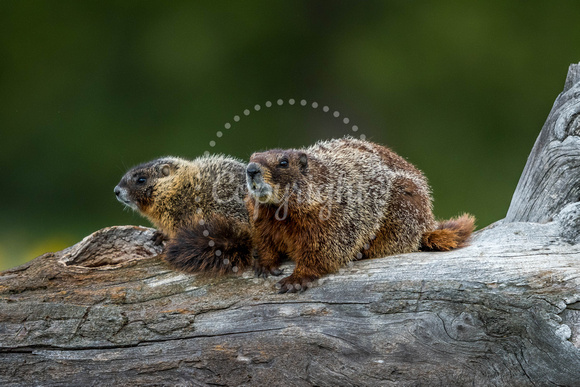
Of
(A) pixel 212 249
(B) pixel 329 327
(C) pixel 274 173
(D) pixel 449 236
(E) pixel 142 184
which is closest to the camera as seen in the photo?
(B) pixel 329 327

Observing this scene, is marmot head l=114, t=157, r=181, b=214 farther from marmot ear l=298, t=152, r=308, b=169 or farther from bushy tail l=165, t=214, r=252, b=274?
marmot ear l=298, t=152, r=308, b=169

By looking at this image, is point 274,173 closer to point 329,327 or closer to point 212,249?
point 212,249

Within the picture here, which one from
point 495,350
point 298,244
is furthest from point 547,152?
point 298,244

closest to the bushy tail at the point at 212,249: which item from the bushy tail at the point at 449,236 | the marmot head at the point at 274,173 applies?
the marmot head at the point at 274,173

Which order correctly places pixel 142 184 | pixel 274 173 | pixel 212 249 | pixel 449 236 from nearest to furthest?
1. pixel 274 173
2. pixel 212 249
3. pixel 449 236
4. pixel 142 184

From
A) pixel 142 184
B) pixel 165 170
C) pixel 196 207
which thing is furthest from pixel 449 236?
pixel 142 184

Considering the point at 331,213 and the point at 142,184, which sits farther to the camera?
the point at 142,184
